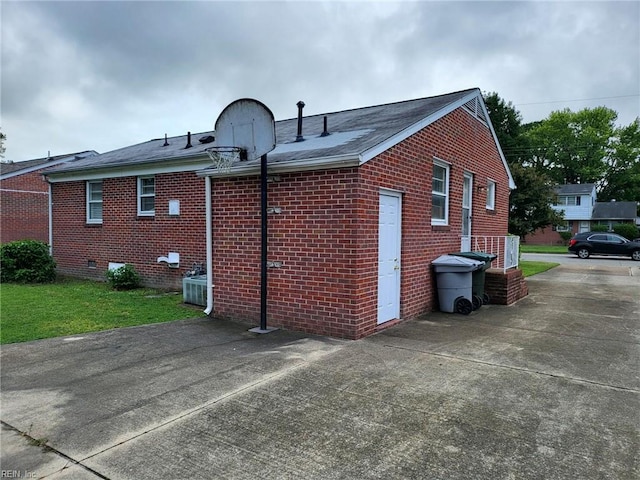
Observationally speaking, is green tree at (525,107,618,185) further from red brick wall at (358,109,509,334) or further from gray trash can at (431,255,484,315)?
gray trash can at (431,255,484,315)

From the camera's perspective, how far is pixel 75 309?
8242 millimetres

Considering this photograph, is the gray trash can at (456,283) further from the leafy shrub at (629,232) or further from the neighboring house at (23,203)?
the leafy shrub at (629,232)

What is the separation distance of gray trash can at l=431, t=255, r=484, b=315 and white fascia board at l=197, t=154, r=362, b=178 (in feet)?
11.2

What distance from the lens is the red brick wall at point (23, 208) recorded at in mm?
21250

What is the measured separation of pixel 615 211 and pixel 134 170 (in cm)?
4900

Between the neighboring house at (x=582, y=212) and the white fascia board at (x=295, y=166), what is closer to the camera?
the white fascia board at (x=295, y=166)

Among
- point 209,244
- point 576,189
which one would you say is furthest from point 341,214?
point 576,189

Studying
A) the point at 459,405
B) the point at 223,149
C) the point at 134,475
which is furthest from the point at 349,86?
the point at 134,475

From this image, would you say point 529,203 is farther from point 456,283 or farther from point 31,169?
point 31,169

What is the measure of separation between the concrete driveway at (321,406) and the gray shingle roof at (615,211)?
45.7 m

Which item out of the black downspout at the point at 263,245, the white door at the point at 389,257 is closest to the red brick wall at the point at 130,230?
the black downspout at the point at 263,245

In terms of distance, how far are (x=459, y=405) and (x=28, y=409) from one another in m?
3.78

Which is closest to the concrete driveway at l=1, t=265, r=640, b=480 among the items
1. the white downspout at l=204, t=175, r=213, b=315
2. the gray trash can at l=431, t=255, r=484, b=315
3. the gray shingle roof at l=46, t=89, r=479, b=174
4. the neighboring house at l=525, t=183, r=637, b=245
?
the white downspout at l=204, t=175, r=213, b=315

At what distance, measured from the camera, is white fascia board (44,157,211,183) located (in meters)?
10.7
